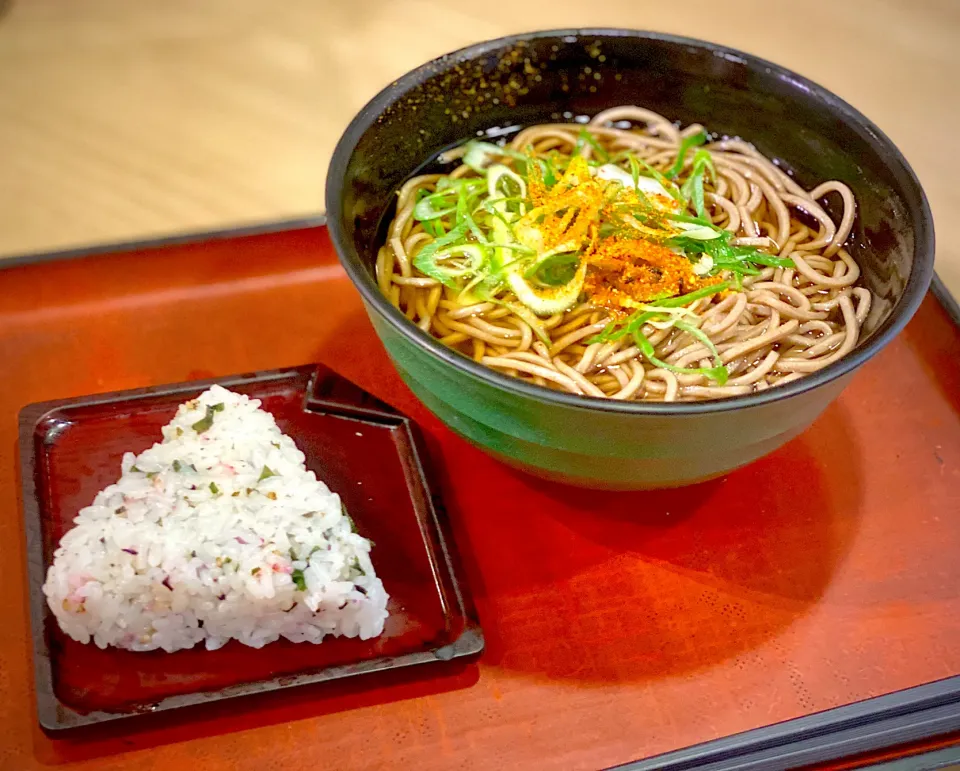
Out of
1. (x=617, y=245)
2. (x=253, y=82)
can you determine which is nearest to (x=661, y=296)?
(x=617, y=245)

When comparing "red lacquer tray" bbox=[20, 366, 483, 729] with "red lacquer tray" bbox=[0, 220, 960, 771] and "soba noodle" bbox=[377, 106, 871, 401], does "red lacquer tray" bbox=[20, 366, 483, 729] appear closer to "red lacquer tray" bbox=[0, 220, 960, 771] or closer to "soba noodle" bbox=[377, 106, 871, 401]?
"red lacquer tray" bbox=[0, 220, 960, 771]

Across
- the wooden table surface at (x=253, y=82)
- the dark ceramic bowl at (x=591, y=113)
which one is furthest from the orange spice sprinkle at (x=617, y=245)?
the wooden table surface at (x=253, y=82)

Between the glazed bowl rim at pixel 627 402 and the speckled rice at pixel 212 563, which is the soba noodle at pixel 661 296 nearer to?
the glazed bowl rim at pixel 627 402

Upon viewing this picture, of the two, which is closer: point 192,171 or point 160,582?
point 160,582

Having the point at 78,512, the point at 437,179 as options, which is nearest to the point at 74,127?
the point at 437,179

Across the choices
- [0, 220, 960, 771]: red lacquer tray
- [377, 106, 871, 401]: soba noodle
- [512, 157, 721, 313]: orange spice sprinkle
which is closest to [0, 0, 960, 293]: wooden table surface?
[0, 220, 960, 771]: red lacquer tray

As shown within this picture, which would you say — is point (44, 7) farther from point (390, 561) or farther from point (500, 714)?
point (500, 714)
